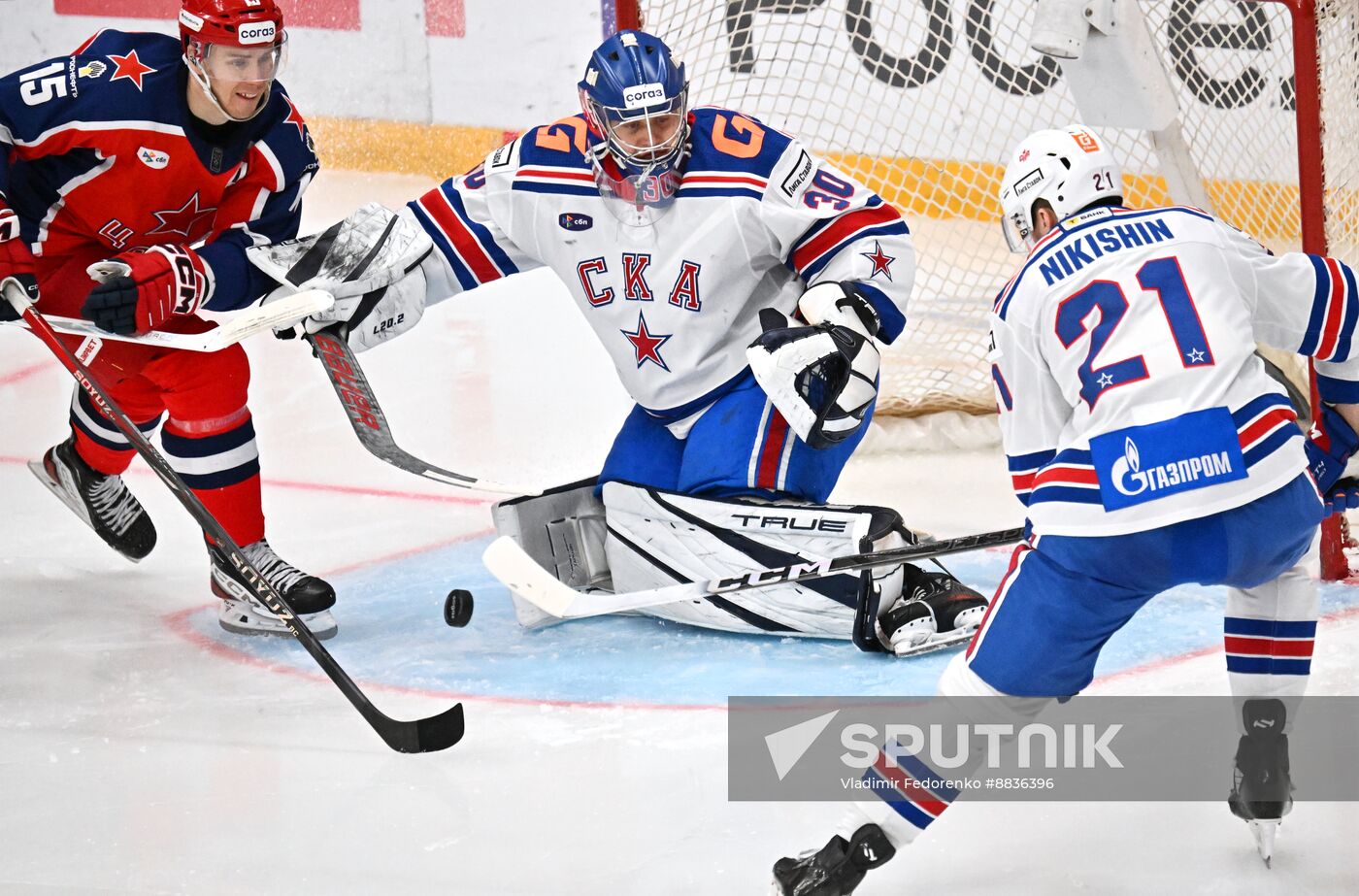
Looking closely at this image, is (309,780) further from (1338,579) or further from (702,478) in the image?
(1338,579)

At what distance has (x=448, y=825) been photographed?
207cm

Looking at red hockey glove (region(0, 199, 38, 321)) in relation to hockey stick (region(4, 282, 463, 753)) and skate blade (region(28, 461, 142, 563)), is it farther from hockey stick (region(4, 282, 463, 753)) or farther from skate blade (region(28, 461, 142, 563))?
skate blade (region(28, 461, 142, 563))

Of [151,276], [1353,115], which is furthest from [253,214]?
[1353,115]

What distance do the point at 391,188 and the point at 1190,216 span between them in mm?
4744

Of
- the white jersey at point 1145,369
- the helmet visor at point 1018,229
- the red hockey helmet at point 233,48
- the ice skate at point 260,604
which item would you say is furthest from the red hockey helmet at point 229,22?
the white jersey at point 1145,369

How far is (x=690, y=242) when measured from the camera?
2.72 metres

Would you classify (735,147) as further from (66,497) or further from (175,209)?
(66,497)

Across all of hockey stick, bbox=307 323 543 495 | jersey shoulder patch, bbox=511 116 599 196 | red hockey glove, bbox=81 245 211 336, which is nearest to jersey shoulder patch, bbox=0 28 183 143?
red hockey glove, bbox=81 245 211 336

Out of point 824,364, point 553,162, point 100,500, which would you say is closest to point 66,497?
point 100,500

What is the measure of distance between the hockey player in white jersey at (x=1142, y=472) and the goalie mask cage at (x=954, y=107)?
161cm

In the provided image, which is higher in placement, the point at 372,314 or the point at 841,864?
the point at 372,314

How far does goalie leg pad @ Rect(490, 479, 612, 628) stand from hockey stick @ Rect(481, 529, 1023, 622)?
27 cm

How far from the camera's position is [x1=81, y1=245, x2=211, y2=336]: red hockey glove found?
2.71m

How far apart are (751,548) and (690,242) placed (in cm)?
54
